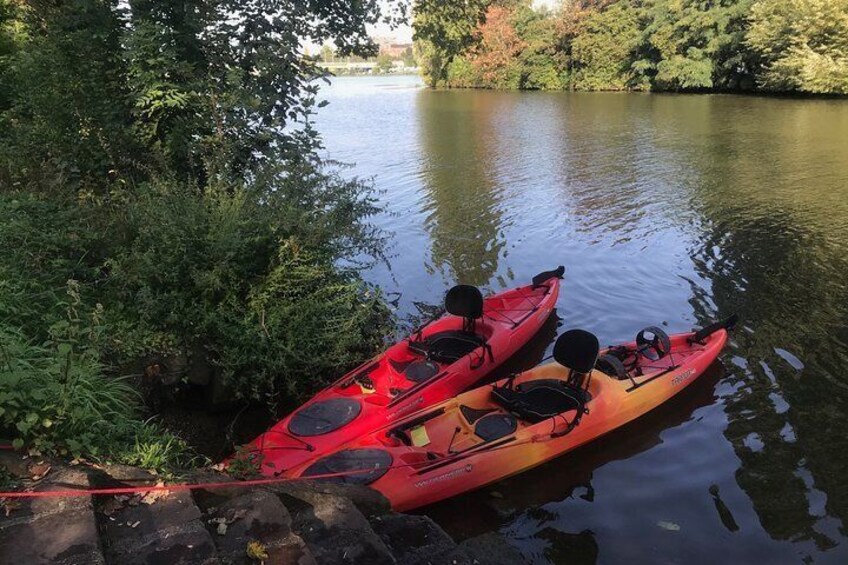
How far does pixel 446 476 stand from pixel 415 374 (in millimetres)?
1627

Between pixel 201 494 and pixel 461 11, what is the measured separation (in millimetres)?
7775

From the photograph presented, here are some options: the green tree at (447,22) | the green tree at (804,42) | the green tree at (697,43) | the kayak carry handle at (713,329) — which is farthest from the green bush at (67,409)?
the green tree at (697,43)

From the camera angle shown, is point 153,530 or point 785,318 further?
point 785,318

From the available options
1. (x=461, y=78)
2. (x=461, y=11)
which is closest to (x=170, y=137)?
(x=461, y=11)

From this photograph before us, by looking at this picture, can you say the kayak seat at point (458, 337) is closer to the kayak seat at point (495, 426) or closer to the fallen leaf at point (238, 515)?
the kayak seat at point (495, 426)

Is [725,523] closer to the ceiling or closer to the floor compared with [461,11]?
closer to the floor

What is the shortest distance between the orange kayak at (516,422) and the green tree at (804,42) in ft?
101

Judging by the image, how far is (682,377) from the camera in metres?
6.90

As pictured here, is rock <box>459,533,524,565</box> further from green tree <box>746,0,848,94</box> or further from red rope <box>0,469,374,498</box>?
green tree <box>746,0,848,94</box>

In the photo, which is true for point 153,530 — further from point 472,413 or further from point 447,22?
point 447,22

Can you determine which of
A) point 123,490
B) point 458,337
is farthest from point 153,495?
point 458,337

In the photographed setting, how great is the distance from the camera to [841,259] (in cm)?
1034

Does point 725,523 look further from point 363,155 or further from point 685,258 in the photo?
point 363,155

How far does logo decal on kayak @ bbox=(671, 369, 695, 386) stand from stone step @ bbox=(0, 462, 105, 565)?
6.11 m
